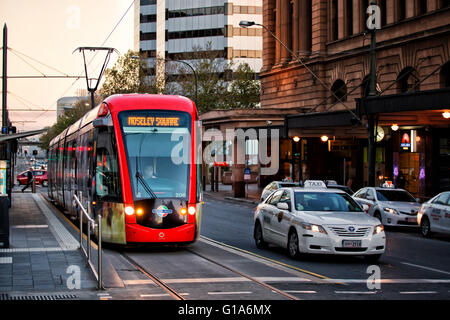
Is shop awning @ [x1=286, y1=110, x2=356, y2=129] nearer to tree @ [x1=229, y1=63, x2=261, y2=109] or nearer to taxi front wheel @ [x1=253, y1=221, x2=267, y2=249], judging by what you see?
taxi front wheel @ [x1=253, y1=221, x2=267, y2=249]

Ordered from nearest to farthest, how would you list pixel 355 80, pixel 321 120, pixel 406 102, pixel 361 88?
pixel 406 102 → pixel 321 120 → pixel 361 88 → pixel 355 80

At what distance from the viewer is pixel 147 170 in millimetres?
17344

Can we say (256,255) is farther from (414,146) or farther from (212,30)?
(212,30)

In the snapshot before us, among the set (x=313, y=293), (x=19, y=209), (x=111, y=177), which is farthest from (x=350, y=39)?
(x=313, y=293)

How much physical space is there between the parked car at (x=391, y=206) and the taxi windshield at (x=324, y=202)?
937 cm

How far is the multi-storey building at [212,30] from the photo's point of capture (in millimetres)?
104938

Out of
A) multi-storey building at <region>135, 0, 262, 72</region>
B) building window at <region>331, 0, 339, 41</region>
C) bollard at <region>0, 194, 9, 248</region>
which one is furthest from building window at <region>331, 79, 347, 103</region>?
multi-storey building at <region>135, 0, 262, 72</region>

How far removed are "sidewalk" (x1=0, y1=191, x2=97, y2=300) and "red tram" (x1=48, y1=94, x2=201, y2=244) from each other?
1309 mm

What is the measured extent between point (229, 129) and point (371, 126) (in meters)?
21.7

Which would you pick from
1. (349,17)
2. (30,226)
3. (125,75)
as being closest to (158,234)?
(30,226)

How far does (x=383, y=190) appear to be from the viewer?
28.8 m

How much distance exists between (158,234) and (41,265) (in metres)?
3.91

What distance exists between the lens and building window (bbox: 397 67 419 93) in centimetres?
4356
